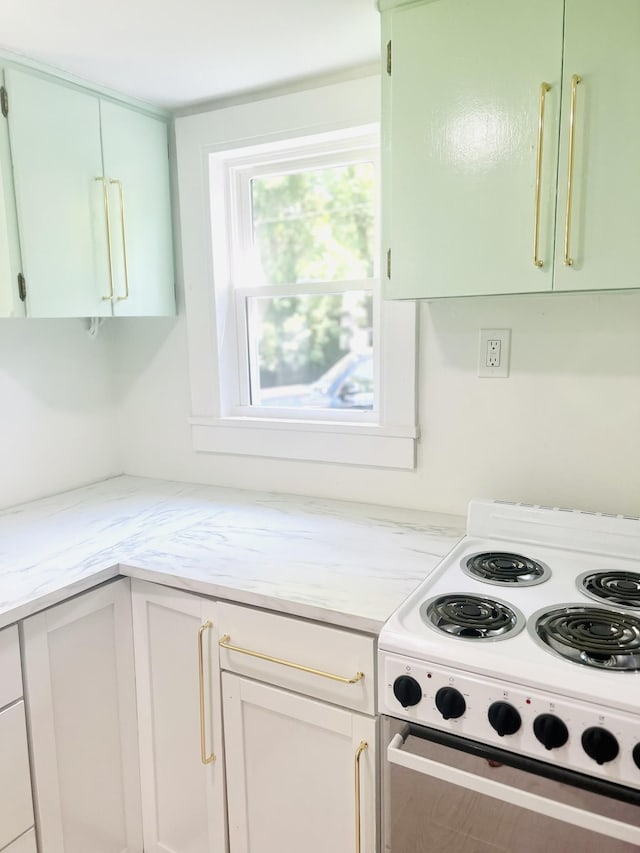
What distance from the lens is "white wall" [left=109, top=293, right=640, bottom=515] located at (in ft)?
5.03

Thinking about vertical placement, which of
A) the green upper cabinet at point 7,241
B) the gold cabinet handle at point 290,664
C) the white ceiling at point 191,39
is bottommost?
the gold cabinet handle at point 290,664

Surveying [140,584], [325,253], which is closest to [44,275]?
[140,584]

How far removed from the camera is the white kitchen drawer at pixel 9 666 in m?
1.28

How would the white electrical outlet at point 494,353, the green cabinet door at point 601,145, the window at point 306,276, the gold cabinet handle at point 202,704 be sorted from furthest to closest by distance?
1. the window at point 306,276
2. the white electrical outlet at point 494,353
3. the gold cabinet handle at point 202,704
4. the green cabinet door at point 601,145

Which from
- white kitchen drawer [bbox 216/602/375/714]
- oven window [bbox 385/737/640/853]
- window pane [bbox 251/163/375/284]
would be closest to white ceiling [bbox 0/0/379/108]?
white kitchen drawer [bbox 216/602/375/714]

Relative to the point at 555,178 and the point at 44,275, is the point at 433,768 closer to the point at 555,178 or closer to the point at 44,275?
the point at 555,178

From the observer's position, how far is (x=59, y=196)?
1.69 m

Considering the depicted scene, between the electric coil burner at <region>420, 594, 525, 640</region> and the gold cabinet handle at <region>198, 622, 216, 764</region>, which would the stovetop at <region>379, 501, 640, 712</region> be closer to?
the electric coil burner at <region>420, 594, 525, 640</region>

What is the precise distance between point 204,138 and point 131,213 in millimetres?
343

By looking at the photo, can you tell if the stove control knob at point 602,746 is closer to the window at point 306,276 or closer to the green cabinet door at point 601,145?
the green cabinet door at point 601,145

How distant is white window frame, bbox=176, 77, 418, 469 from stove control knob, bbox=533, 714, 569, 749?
917mm

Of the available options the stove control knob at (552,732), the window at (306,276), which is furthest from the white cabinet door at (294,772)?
the window at (306,276)

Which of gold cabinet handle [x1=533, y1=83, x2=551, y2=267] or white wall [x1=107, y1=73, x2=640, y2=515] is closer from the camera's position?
gold cabinet handle [x1=533, y1=83, x2=551, y2=267]

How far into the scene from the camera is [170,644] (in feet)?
4.97
